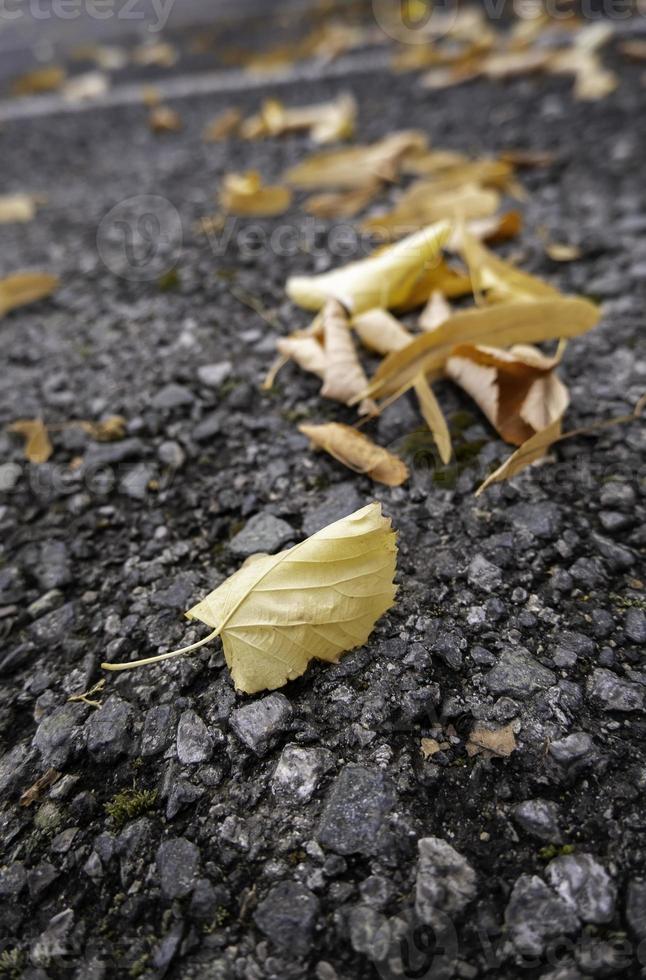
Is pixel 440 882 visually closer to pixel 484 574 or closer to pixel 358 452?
pixel 484 574

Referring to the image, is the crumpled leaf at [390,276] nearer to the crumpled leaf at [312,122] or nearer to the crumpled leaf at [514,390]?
the crumpled leaf at [514,390]

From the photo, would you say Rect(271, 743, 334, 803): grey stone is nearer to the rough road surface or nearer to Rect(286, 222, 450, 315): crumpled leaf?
the rough road surface

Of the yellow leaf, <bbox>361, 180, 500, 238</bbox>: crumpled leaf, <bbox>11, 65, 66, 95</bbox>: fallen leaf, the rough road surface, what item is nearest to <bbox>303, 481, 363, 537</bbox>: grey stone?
the rough road surface

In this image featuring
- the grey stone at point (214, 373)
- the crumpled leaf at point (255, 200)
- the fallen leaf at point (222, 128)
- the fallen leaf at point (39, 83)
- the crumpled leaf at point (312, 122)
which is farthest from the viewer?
the fallen leaf at point (39, 83)

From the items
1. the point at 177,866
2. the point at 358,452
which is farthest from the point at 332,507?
the point at 177,866

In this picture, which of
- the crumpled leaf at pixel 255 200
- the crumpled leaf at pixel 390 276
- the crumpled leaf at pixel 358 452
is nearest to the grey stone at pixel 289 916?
the crumpled leaf at pixel 358 452

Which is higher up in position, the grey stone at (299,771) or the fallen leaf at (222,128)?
the fallen leaf at (222,128)

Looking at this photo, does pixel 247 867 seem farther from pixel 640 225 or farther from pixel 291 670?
pixel 640 225
